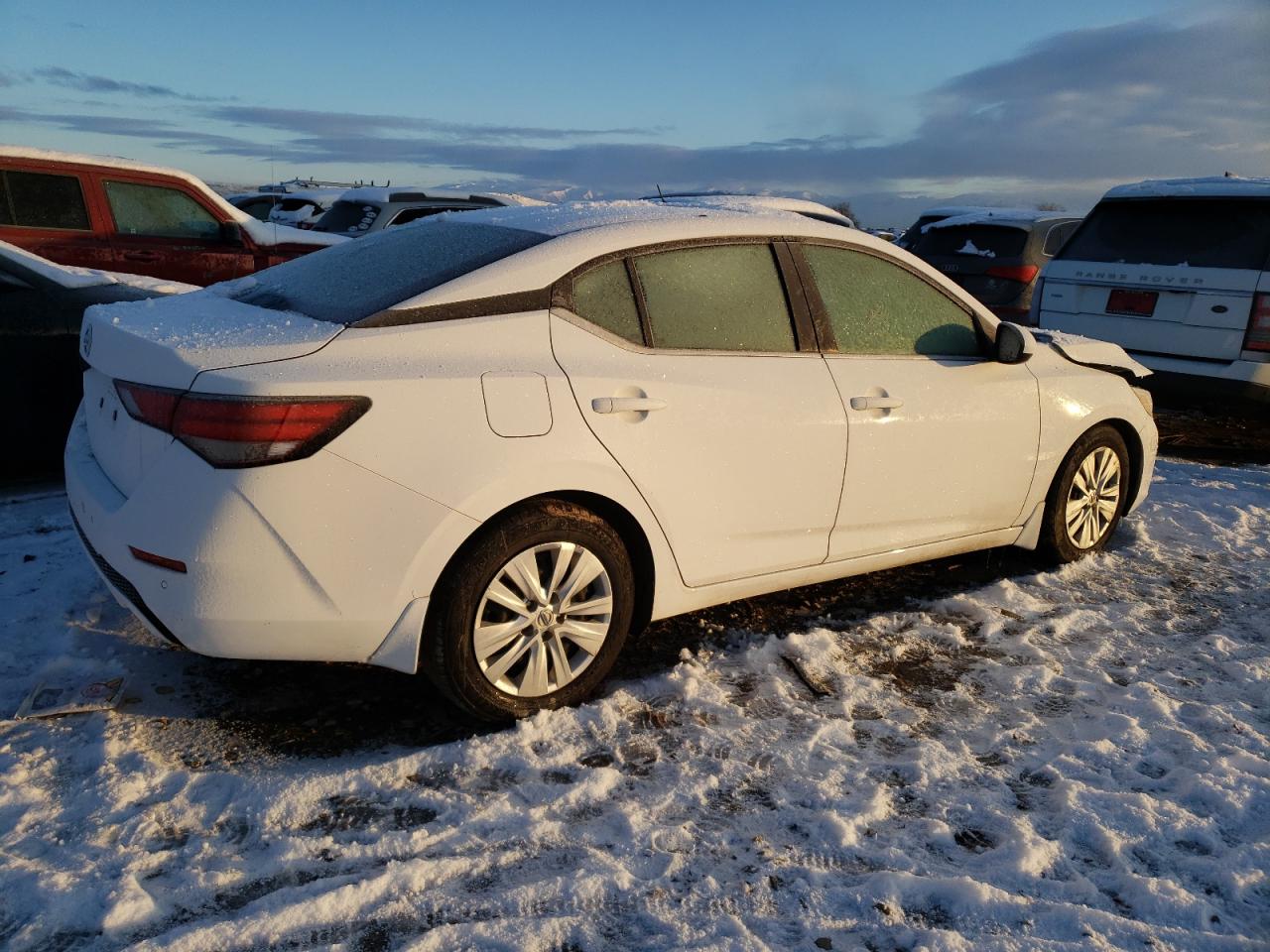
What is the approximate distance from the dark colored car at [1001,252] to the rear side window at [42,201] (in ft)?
23.4

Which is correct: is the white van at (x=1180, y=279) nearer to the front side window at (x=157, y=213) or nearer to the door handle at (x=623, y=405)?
the door handle at (x=623, y=405)

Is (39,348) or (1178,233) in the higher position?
(1178,233)

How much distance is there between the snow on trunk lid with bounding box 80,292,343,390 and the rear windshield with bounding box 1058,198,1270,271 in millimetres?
6147

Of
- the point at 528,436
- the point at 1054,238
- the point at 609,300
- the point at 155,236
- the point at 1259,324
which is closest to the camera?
the point at 528,436

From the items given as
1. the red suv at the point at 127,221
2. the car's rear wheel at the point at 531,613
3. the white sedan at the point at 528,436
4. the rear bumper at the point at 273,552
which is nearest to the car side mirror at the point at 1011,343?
the white sedan at the point at 528,436

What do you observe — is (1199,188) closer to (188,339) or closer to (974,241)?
(974,241)

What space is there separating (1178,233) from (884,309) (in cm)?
409

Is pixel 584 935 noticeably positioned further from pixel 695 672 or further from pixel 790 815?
pixel 695 672

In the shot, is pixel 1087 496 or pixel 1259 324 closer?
pixel 1087 496

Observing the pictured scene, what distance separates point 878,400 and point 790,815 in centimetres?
168

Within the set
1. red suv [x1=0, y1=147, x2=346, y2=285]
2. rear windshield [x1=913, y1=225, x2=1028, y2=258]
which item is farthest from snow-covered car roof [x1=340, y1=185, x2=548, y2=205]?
rear windshield [x1=913, y1=225, x2=1028, y2=258]

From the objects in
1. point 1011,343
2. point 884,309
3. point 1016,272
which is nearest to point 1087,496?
point 1011,343

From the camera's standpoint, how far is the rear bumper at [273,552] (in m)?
2.69

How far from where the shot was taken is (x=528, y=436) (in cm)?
300
